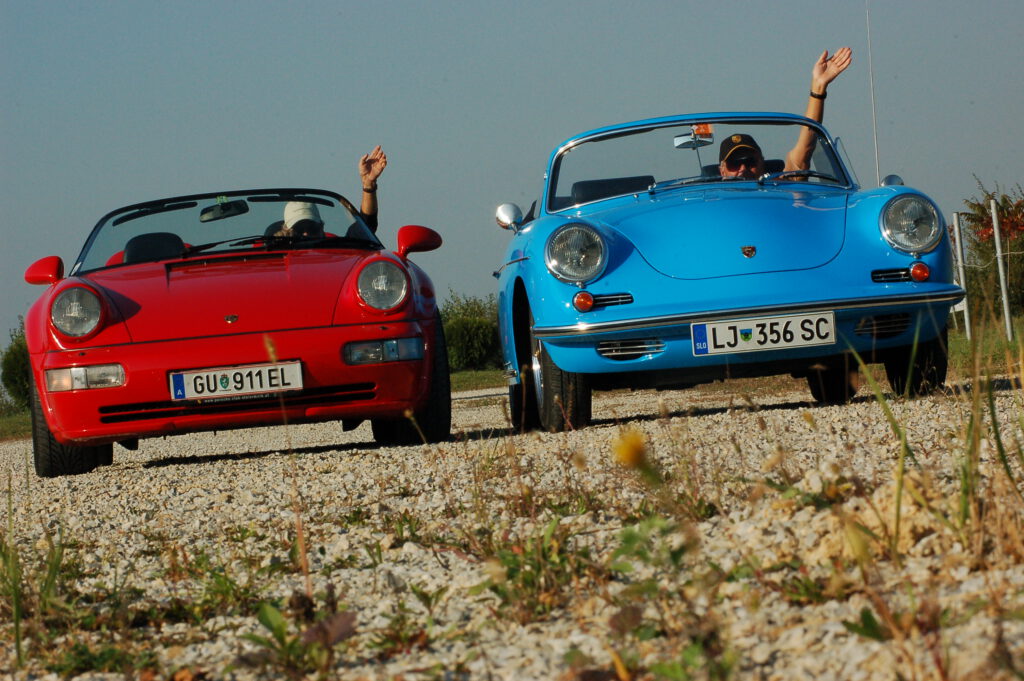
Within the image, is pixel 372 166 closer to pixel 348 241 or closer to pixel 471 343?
pixel 348 241

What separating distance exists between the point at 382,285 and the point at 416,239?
793mm

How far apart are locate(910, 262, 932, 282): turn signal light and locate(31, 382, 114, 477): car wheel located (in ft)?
12.5

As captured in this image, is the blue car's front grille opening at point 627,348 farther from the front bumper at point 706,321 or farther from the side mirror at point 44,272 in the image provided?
the side mirror at point 44,272

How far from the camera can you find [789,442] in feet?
12.5

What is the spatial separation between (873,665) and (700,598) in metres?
A: 0.49

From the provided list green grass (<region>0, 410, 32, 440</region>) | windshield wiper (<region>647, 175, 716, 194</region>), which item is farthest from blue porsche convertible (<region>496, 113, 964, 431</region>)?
green grass (<region>0, 410, 32, 440</region>)

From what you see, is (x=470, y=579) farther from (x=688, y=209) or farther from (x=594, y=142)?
(x=594, y=142)

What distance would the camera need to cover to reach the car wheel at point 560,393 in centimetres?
552

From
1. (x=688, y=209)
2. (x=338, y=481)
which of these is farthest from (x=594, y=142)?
(x=338, y=481)

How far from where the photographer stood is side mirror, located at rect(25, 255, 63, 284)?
6176mm

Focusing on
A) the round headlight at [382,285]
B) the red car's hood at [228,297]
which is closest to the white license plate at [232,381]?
the red car's hood at [228,297]

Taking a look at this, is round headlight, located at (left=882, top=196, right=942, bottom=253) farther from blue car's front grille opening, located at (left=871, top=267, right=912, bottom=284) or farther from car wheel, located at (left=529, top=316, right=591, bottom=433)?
car wheel, located at (left=529, top=316, right=591, bottom=433)

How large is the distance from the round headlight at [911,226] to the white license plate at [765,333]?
502 mm

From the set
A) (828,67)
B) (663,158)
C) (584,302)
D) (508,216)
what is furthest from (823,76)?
(584,302)
